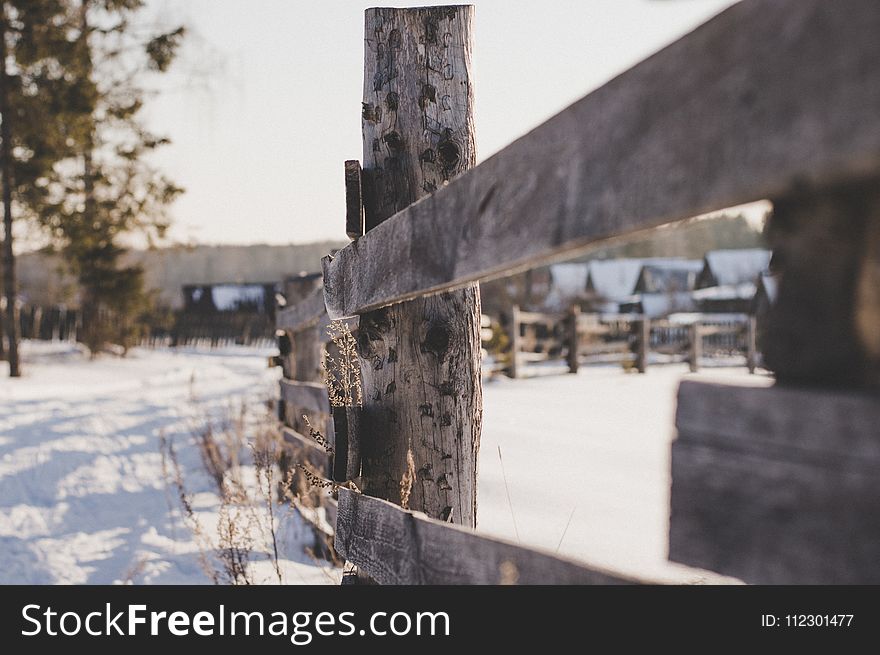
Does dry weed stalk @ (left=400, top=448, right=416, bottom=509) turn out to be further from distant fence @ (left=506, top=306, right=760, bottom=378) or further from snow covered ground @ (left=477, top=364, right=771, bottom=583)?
distant fence @ (left=506, top=306, right=760, bottom=378)

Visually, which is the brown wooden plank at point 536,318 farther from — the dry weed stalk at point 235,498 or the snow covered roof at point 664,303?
the snow covered roof at point 664,303

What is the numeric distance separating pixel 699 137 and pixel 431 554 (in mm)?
1071

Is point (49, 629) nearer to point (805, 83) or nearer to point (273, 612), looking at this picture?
point (273, 612)

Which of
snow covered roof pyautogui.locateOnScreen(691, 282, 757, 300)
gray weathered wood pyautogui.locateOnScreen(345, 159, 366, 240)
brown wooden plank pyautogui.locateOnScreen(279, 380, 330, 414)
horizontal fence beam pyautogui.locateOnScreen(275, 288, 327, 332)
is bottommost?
brown wooden plank pyautogui.locateOnScreen(279, 380, 330, 414)

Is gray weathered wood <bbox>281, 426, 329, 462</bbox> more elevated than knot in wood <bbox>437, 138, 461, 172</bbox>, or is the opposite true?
knot in wood <bbox>437, 138, 461, 172</bbox>

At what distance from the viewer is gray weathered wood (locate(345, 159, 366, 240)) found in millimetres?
2170

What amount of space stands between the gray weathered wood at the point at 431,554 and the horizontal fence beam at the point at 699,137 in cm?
50

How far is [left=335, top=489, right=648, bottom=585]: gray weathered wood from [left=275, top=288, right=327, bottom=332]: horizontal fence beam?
173cm

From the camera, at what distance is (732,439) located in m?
0.88

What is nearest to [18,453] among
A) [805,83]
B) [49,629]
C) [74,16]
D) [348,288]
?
[49,629]

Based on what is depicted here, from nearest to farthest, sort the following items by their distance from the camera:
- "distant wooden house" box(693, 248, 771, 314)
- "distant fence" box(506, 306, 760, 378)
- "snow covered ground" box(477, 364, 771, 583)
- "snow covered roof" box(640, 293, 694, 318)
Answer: "snow covered ground" box(477, 364, 771, 583), "distant fence" box(506, 306, 760, 378), "snow covered roof" box(640, 293, 694, 318), "distant wooden house" box(693, 248, 771, 314)

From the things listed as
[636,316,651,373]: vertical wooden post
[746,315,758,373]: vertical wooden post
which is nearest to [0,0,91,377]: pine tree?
[636,316,651,373]: vertical wooden post

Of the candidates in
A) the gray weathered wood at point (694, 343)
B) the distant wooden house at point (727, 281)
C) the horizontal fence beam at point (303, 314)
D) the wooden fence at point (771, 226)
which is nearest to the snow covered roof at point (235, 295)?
the distant wooden house at point (727, 281)

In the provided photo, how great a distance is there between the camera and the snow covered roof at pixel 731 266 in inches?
1442
